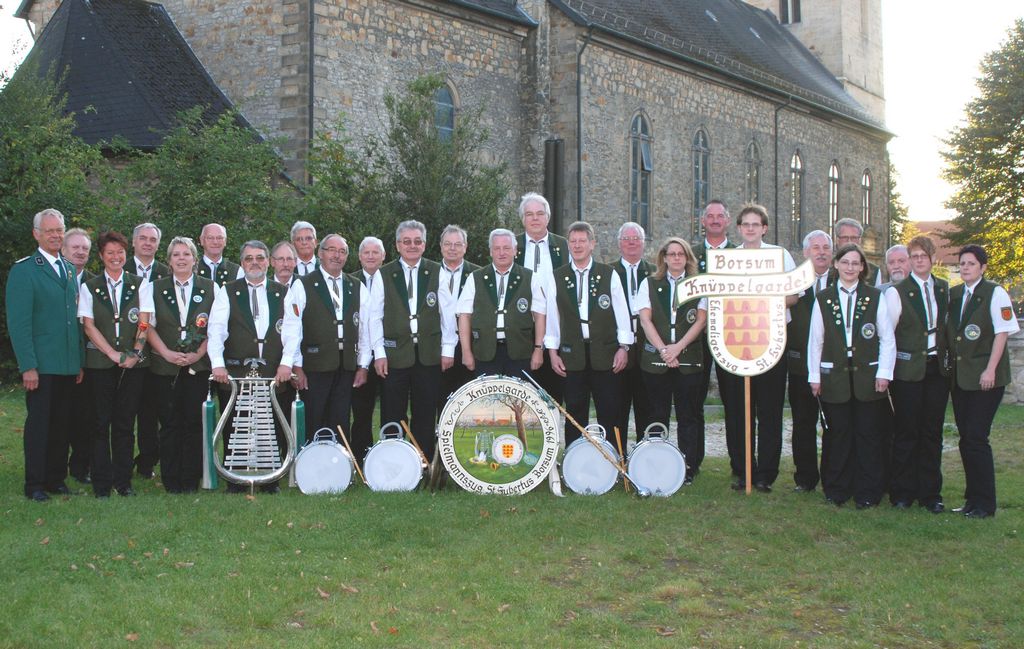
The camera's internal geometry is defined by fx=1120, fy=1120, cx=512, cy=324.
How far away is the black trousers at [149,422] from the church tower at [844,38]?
38.5 metres

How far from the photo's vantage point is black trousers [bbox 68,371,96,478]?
27.5 ft

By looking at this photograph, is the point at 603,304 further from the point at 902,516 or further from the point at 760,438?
the point at 902,516

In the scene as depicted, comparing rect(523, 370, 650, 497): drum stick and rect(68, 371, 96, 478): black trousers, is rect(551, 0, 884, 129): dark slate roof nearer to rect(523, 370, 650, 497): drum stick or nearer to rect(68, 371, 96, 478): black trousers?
rect(523, 370, 650, 497): drum stick

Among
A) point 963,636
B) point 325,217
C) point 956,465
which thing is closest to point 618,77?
point 325,217

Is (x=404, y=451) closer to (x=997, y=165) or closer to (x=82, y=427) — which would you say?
(x=82, y=427)

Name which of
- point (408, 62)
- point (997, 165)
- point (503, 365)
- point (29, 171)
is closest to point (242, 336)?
point (503, 365)

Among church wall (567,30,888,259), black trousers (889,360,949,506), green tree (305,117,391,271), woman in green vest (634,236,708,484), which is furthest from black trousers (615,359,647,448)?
church wall (567,30,888,259)

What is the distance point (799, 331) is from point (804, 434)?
880mm

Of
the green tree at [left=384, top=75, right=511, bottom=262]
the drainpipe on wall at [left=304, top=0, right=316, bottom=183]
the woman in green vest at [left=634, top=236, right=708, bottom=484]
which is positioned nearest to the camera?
the woman in green vest at [left=634, top=236, right=708, bottom=484]

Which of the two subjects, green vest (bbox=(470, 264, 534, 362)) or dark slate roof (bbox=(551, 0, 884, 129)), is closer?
green vest (bbox=(470, 264, 534, 362))

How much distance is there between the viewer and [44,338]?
308 inches

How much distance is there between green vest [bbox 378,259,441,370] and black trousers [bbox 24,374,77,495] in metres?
2.33

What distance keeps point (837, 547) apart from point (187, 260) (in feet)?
16.1

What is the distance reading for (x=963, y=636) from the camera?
5.34m
